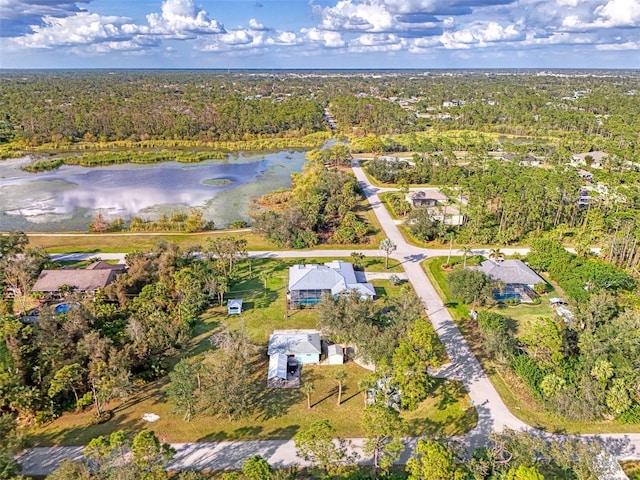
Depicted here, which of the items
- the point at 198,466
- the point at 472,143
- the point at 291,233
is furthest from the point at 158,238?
the point at 472,143

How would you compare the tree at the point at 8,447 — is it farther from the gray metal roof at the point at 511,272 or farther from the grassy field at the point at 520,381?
the gray metal roof at the point at 511,272

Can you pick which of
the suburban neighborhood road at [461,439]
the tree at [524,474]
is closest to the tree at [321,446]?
the suburban neighborhood road at [461,439]

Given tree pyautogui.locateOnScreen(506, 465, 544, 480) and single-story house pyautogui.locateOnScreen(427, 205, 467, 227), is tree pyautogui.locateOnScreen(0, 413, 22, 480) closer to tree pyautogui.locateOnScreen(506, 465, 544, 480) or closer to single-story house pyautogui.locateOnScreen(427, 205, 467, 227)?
tree pyautogui.locateOnScreen(506, 465, 544, 480)

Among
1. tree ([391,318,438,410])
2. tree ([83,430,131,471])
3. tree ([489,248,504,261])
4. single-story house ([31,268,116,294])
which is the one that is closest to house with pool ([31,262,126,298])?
single-story house ([31,268,116,294])

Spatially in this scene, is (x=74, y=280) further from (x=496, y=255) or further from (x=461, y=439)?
(x=496, y=255)

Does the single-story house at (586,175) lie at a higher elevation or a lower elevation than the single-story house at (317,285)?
higher

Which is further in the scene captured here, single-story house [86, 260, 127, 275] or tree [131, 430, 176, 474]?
single-story house [86, 260, 127, 275]
